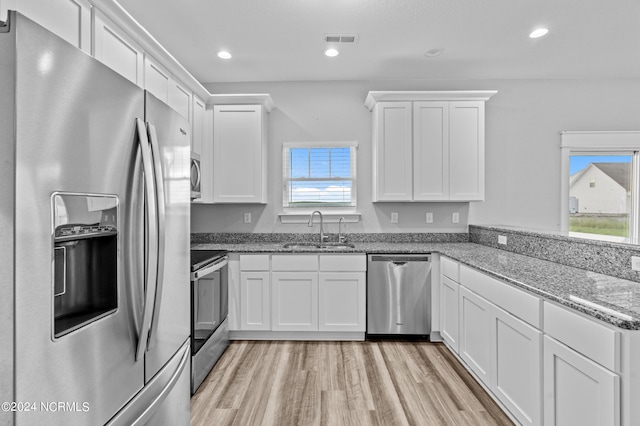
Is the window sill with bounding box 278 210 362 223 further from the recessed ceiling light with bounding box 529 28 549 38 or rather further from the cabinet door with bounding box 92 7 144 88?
the recessed ceiling light with bounding box 529 28 549 38

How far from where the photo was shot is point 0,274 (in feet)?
1.98

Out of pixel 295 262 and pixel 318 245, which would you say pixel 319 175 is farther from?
pixel 295 262

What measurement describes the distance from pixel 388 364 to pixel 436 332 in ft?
2.29

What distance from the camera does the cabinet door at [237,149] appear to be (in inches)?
132

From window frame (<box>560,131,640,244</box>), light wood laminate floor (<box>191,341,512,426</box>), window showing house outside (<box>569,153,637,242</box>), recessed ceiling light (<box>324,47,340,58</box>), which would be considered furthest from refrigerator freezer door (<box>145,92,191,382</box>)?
window showing house outside (<box>569,153,637,242</box>)

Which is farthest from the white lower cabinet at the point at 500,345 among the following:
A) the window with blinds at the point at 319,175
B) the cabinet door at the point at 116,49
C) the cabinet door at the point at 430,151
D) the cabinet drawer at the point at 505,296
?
the cabinet door at the point at 116,49

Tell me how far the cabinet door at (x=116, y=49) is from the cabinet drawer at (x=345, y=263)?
6.81ft

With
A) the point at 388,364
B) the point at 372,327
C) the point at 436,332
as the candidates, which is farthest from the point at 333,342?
the point at 436,332

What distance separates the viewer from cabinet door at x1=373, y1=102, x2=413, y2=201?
3354mm

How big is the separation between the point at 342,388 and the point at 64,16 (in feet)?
8.62

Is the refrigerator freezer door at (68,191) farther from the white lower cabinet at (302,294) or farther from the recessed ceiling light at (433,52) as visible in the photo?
the recessed ceiling light at (433,52)

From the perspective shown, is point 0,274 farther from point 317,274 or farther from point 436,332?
point 436,332

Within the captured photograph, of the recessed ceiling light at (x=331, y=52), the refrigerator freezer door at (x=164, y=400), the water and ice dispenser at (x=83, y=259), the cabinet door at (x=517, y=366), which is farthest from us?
the recessed ceiling light at (x=331, y=52)

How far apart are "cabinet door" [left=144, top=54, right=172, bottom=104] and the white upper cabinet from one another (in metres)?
1.93
